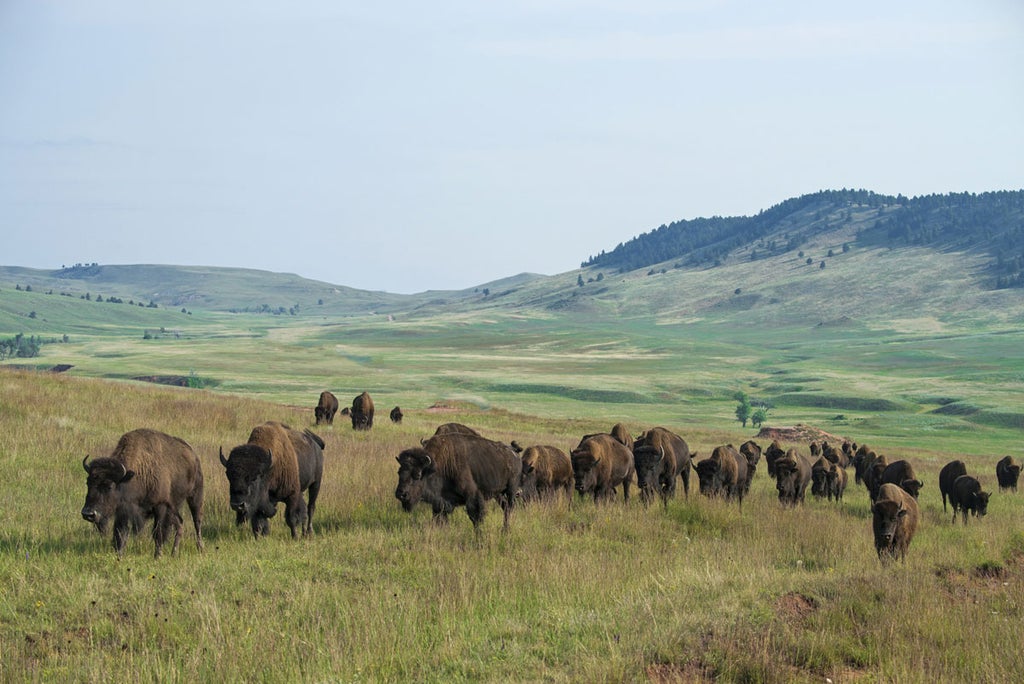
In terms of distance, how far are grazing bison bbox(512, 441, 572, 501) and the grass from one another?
111 cm

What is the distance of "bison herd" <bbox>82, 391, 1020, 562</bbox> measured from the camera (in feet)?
33.9

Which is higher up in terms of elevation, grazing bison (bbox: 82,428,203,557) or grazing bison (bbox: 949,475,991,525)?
grazing bison (bbox: 82,428,203,557)

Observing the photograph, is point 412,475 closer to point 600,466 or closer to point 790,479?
point 600,466

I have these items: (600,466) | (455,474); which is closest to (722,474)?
(600,466)

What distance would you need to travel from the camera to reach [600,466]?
1716cm

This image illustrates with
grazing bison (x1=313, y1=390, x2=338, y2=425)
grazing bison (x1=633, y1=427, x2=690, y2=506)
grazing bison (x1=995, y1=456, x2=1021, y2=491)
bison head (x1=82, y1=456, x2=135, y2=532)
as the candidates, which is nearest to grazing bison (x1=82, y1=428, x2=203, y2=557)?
bison head (x1=82, y1=456, x2=135, y2=532)

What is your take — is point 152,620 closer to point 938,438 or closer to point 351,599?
point 351,599

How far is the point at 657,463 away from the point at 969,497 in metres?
8.28

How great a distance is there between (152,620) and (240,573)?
186 centimetres

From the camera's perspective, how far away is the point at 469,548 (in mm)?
11188

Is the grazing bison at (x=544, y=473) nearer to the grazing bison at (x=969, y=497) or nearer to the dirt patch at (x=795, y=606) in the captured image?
the dirt patch at (x=795, y=606)

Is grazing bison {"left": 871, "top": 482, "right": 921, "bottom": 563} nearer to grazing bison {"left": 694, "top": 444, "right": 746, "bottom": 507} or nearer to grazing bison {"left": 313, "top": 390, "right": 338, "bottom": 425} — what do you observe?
grazing bison {"left": 694, "top": 444, "right": 746, "bottom": 507}

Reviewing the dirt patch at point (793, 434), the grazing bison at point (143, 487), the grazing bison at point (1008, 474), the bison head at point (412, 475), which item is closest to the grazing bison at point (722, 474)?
the bison head at point (412, 475)

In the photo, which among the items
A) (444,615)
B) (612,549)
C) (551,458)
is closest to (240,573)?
(444,615)
